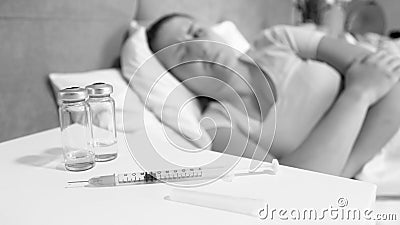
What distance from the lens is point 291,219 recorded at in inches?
17.8

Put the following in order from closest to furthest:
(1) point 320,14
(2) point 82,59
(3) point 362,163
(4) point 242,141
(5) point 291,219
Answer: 1. (5) point 291,219
2. (4) point 242,141
3. (3) point 362,163
4. (2) point 82,59
5. (1) point 320,14

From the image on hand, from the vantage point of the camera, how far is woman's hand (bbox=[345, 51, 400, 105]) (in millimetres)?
911

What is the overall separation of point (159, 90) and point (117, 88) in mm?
122

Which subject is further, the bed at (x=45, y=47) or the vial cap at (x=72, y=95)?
the bed at (x=45, y=47)

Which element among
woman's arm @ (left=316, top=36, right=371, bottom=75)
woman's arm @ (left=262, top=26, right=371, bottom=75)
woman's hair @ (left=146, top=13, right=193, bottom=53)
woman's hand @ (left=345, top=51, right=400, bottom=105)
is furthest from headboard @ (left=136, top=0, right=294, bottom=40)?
woman's hand @ (left=345, top=51, right=400, bottom=105)

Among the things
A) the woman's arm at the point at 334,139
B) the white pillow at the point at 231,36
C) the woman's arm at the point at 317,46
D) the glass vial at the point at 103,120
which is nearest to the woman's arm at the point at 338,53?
the woman's arm at the point at 317,46

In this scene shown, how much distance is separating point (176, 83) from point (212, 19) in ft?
2.39

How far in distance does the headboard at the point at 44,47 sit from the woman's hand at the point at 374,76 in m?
0.67

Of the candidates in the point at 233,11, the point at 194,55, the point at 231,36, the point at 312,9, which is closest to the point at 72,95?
the point at 194,55

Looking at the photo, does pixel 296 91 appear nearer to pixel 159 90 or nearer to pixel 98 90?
pixel 159 90

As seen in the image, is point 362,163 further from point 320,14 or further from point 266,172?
point 320,14

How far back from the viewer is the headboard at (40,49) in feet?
2.85

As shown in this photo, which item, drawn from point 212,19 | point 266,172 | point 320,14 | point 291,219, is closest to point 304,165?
point 266,172

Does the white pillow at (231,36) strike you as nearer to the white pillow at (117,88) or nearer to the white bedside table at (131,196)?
the white pillow at (117,88)
